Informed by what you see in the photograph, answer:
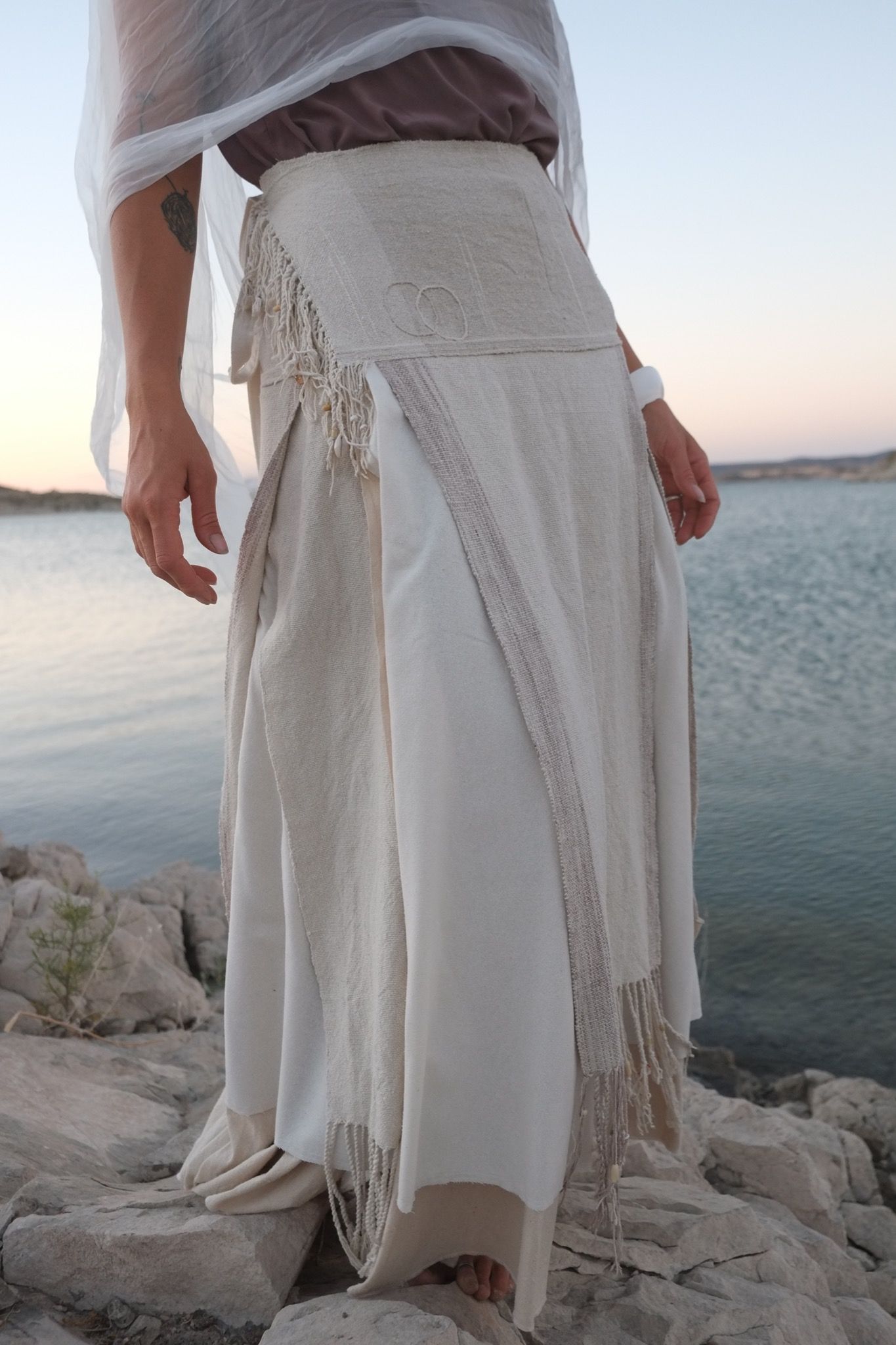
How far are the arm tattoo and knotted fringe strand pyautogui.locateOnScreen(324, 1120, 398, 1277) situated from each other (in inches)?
41.3

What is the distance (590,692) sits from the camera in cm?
131

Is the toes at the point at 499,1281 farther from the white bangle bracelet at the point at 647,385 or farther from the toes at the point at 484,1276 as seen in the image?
the white bangle bracelet at the point at 647,385

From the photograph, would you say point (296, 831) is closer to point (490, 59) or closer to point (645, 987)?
point (645, 987)

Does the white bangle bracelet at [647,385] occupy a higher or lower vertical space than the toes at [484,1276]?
higher

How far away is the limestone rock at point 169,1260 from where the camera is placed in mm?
1330

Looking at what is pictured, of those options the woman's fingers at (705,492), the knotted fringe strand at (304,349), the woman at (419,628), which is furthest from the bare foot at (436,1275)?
the woman's fingers at (705,492)

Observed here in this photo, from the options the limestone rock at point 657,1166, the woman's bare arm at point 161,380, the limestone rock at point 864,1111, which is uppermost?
the woman's bare arm at point 161,380

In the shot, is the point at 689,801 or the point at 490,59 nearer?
the point at 490,59

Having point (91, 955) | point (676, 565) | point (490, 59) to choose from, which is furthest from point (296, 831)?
point (91, 955)

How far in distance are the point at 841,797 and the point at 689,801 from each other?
12.7 ft

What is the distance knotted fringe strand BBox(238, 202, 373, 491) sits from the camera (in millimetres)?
1258

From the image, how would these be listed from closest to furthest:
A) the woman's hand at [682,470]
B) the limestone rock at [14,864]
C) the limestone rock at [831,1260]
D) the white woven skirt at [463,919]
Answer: the white woven skirt at [463,919] → the woman's hand at [682,470] → the limestone rock at [831,1260] → the limestone rock at [14,864]

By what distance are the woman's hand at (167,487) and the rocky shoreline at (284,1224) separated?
0.77m

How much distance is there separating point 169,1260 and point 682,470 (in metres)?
1.22
